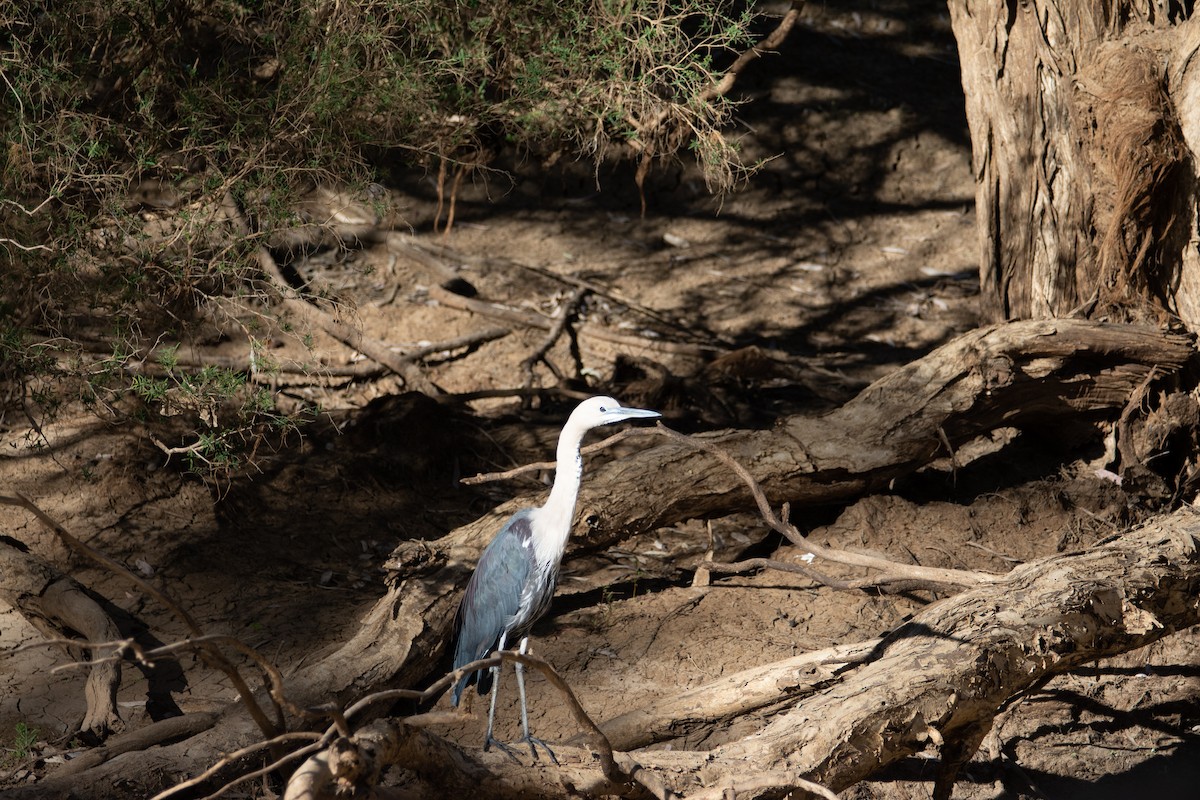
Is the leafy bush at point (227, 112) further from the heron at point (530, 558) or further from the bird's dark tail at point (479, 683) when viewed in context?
the bird's dark tail at point (479, 683)

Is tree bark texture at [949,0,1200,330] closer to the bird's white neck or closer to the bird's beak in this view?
the bird's beak

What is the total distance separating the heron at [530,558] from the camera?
12.5ft

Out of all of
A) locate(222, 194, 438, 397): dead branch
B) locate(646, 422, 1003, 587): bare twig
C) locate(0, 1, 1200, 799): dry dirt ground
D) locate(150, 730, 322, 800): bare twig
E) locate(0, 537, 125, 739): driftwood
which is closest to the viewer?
locate(150, 730, 322, 800): bare twig

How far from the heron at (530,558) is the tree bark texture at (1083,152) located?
330cm

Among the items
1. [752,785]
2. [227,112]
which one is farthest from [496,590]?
[227,112]

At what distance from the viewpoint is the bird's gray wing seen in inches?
154

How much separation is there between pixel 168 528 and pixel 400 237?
372 centimetres

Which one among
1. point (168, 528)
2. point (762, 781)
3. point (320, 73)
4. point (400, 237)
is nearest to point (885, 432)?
point (762, 781)

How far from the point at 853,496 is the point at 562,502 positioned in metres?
2.58

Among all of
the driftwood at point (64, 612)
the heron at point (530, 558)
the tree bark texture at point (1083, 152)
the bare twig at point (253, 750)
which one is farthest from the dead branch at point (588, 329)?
the bare twig at point (253, 750)

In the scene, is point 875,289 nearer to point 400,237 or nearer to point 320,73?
point 400,237

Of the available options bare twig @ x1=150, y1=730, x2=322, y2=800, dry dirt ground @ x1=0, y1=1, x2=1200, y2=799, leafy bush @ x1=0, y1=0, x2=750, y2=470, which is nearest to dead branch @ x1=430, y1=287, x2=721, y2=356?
dry dirt ground @ x1=0, y1=1, x2=1200, y2=799

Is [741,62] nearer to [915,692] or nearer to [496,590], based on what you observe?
[496,590]

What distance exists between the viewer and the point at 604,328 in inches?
316
